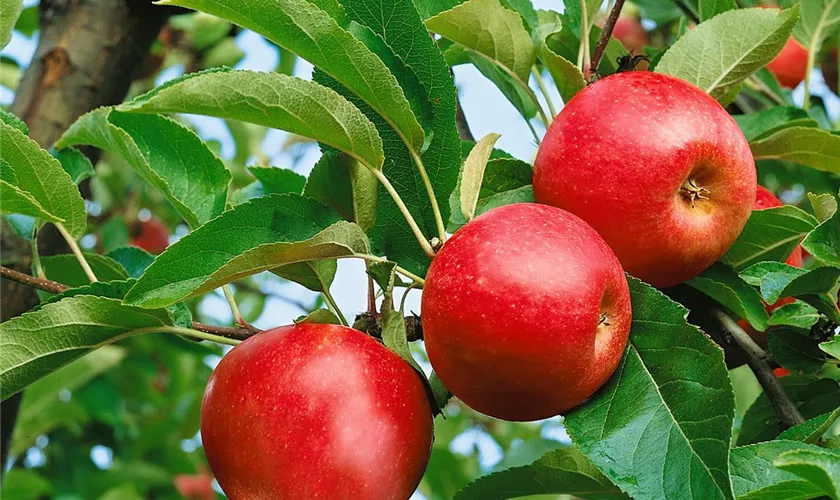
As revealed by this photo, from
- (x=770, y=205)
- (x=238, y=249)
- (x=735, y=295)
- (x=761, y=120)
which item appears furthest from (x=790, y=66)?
(x=238, y=249)

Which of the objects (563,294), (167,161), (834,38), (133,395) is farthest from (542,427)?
(563,294)

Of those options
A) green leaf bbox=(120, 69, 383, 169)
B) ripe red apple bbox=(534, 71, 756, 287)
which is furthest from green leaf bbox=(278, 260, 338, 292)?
ripe red apple bbox=(534, 71, 756, 287)

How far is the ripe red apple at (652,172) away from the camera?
90cm

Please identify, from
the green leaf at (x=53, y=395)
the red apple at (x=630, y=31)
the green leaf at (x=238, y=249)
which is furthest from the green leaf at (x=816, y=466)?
the red apple at (x=630, y=31)

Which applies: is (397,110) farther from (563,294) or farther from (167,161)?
(167,161)

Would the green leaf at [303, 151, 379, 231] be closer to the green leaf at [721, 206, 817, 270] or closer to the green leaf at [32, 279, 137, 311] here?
the green leaf at [32, 279, 137, 311]

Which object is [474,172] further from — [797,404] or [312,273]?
[797,404]

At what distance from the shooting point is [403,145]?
0.97 metres

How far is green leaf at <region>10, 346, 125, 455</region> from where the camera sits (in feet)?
6.58

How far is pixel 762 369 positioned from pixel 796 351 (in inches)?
2.0

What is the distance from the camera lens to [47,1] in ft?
5.82

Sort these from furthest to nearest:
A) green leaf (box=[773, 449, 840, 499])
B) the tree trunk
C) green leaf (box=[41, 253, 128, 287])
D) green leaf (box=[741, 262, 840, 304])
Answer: the tree trunk → green leaf (box=[41, 253, 128, 287]) → green leaf (box=[741, 262, 840, 304]) → green leaf (box=[773, 449, 840, 499])

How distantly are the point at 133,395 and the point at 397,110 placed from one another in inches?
82.4

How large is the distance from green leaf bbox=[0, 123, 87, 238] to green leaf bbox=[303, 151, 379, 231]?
0.28 m
